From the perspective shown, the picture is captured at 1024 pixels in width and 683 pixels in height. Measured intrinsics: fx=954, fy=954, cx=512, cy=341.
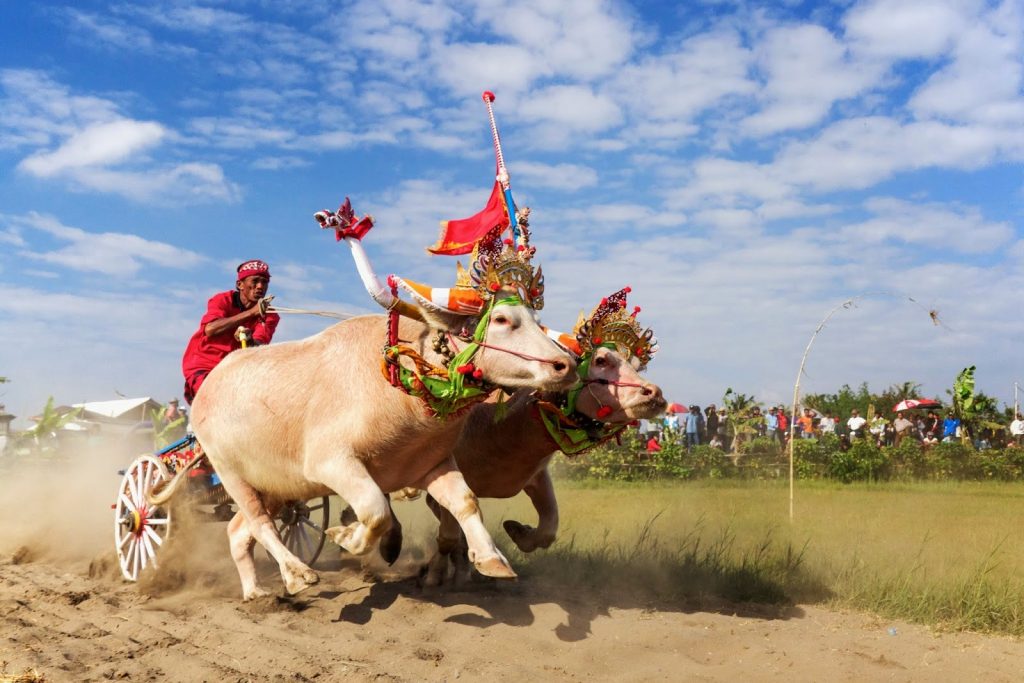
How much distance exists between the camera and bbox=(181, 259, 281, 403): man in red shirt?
25.5ft

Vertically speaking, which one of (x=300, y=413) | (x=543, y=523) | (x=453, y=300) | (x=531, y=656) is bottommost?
(x=531, y=656)

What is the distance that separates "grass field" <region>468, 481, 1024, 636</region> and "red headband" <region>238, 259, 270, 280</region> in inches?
129

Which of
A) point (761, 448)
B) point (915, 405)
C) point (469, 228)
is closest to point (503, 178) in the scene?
point (469, 228)

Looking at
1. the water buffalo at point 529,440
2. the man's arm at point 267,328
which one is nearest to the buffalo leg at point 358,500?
the water buffalo at point 529,440

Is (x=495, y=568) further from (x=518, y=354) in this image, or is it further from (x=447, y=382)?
(x=518, y=354)

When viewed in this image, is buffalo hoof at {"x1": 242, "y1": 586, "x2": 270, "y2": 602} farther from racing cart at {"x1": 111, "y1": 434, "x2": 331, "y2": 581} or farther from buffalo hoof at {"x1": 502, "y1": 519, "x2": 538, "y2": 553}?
buffalo hoof at {"x1": 502, "y1": 519, "x2": 538, "y2": 553}

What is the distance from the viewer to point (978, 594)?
21.4 feet

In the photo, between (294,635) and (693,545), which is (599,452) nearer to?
(693,545)

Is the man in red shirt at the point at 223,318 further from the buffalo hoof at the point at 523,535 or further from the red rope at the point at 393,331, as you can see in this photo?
the buffalo hoof at the point at 523,535

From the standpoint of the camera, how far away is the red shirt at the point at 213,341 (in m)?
7.80

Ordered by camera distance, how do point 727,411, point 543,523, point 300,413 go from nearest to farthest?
point 300,413, point 543,523, point 727,411

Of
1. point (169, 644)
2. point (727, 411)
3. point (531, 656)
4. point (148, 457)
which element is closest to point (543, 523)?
point (531, 656)

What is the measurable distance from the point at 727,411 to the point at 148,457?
15774 mm

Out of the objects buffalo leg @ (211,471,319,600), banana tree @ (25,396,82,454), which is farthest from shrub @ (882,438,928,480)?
banana tree @ (25,396,82,454)
